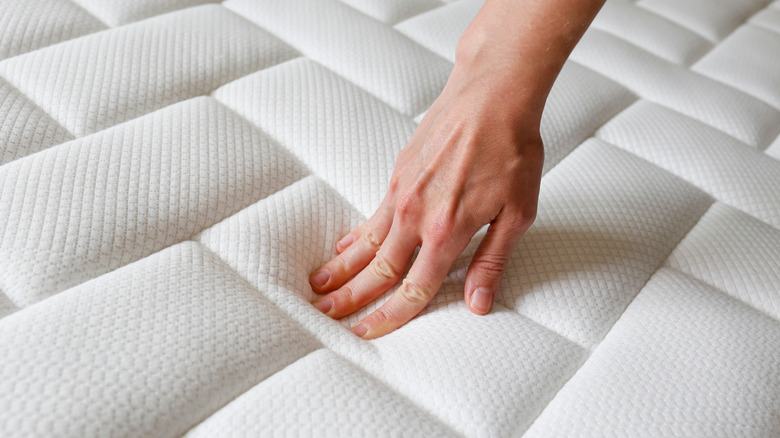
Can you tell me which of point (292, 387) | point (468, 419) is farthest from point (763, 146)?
point (292, 387)

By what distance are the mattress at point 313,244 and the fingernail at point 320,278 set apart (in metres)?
0.01

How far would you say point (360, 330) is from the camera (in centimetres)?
60

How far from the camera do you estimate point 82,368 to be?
449mm

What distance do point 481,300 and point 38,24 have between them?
2.49ft

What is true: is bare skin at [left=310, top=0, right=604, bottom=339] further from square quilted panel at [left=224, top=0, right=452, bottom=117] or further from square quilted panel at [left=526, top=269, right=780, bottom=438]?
square quilted panel at [left=224, top=0, right=452, bottom=117]

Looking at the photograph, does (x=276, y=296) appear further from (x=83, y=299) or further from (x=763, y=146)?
(x=763, y=146)

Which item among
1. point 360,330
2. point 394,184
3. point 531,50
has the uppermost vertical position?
point 531,50

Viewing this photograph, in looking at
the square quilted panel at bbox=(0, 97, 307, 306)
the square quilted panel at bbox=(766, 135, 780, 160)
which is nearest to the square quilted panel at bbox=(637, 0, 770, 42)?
the square quilted panel at bbox=(766, 135, 780, 160)

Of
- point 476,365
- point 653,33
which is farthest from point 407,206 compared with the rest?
point 653,33

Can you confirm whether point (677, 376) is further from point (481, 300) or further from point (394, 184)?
point (394, 184)

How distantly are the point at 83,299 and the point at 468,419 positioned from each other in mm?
358

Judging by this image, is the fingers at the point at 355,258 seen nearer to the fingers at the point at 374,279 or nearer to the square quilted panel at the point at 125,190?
the fingers at the point at 374,279

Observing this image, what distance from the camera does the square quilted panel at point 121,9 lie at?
0.91 m

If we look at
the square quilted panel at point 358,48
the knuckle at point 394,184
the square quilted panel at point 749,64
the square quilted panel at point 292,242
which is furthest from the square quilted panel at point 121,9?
the square quilted panel at point 749,64
